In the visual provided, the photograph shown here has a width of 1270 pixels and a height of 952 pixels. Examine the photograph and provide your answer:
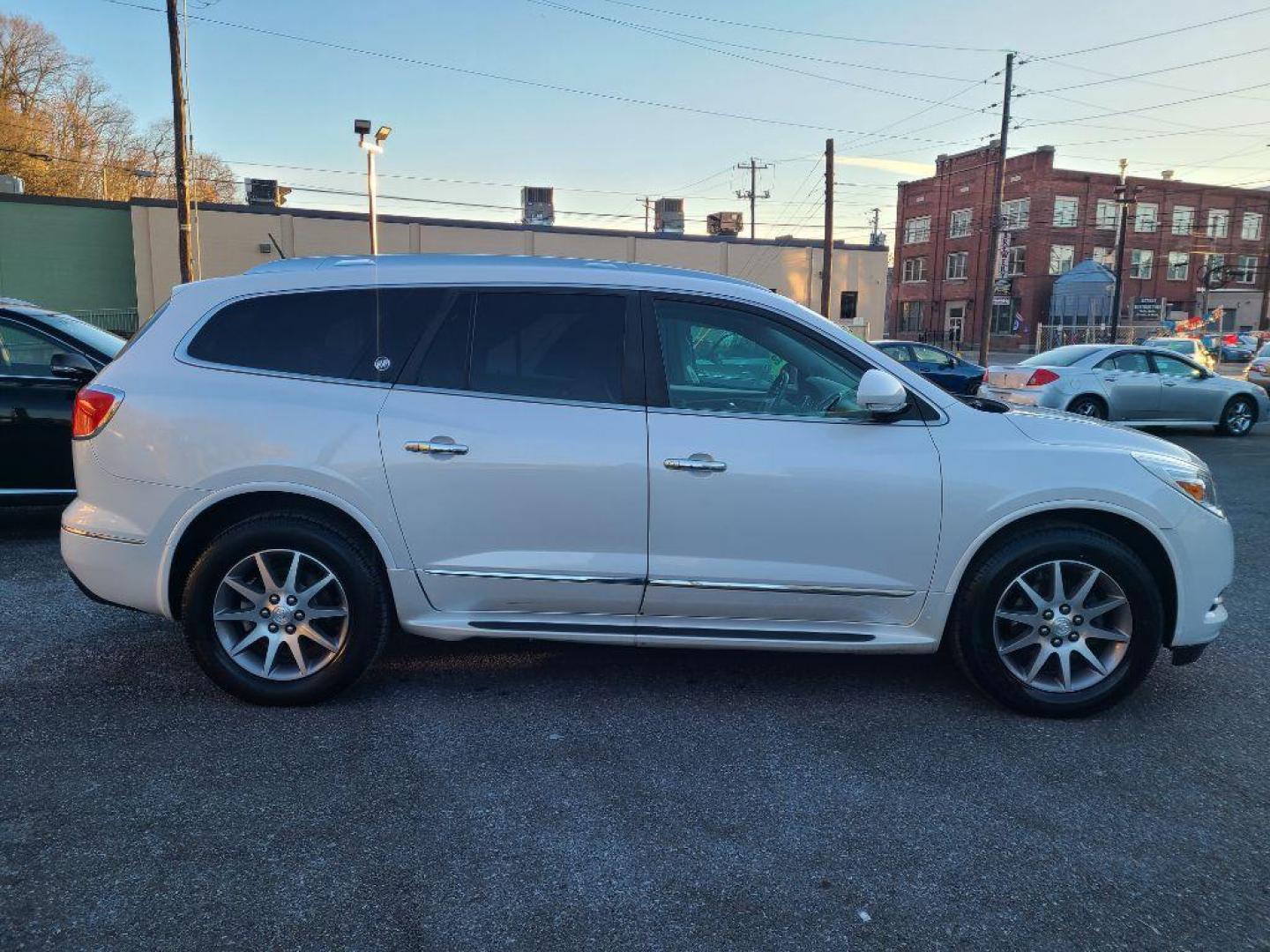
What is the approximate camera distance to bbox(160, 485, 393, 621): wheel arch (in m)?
3.56

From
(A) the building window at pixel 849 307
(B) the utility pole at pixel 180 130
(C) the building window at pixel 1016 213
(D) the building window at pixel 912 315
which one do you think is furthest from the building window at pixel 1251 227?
(B) the utility pole at pixel 180 130

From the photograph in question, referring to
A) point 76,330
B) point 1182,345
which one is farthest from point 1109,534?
point 1182,345

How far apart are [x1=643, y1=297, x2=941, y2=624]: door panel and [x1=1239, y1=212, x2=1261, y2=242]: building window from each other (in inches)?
3015

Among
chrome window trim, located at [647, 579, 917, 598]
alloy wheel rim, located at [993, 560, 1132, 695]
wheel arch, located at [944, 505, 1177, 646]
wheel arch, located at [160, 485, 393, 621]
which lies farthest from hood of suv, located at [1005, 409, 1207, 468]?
wheel arch, located at [160, 485, 393, 621]

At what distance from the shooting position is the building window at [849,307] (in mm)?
39906

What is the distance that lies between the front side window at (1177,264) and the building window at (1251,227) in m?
7.25

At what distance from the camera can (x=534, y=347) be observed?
3.65 metres

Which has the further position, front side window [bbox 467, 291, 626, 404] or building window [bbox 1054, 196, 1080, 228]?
building window [bbox 1054, 196, 1080, 228]

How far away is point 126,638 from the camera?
4.45 metres

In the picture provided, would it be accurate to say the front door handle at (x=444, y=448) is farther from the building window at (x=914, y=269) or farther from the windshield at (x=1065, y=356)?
the building window at (x=914, y=269)

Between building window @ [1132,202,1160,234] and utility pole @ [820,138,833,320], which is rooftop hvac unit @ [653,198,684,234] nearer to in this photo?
utility pole @ [820,138,833,320]

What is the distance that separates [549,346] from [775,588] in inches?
54.2

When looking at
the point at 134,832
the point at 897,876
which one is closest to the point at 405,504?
the point at 134,832

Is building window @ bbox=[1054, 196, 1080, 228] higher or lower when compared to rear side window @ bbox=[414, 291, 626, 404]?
higher
